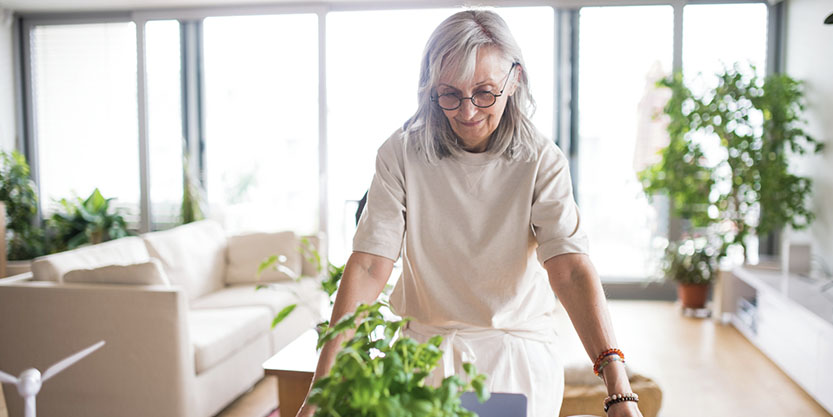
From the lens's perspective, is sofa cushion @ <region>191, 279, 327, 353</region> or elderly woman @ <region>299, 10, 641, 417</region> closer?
elderly woman @ <region>299, 10, 641, 417</region>

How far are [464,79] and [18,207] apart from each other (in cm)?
602

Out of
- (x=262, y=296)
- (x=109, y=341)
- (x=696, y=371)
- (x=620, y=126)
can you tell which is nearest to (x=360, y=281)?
(x=109, y=341)

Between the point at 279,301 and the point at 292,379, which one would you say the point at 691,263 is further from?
the point at 292,379

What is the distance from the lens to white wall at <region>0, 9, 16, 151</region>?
6.34 meters

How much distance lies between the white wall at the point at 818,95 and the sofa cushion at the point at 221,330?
12.6ft

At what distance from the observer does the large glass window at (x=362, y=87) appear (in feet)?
19.6

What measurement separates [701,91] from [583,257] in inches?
174

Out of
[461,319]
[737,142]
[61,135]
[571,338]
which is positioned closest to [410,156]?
[461,319]

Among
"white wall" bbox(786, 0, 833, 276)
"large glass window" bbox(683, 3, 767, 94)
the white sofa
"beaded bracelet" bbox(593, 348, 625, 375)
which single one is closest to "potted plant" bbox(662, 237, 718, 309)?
"white wall" bbox(786, 0, 833, 276)

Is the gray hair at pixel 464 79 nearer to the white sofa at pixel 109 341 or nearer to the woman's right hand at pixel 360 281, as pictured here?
the woman's right hand at pixel 360 281

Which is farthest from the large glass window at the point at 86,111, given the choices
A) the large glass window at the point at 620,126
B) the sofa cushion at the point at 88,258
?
the large glass window at the point at 620,126

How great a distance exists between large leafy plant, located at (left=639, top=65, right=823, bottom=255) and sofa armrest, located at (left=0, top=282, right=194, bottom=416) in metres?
3.67

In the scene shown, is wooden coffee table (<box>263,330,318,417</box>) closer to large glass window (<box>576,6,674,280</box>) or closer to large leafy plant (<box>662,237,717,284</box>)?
large leafy plant (<box>662,237,717,284</box>)

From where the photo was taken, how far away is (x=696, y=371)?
13.1 feet
